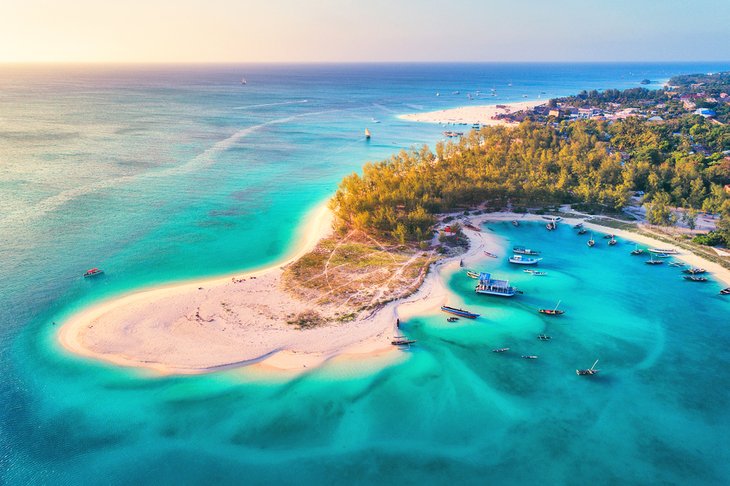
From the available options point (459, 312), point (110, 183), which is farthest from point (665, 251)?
point (110, 183)

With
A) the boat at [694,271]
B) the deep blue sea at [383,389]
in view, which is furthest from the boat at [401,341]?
the boat at [694,271]

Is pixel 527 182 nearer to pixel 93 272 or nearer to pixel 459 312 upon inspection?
pixel 459 312

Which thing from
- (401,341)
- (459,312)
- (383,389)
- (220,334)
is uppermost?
(459,312)

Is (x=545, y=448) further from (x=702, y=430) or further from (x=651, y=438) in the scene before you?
(x=702, y=430)

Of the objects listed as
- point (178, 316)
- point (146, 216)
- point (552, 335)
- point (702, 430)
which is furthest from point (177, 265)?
point (702, 430)

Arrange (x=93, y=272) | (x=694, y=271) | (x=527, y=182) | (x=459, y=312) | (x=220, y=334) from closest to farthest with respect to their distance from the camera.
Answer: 1. (x=220, y=334)
2. (x=459, y=312)
3. (x=93, y=272)
4. (x=694, y=271)
5. (x=527, y=182)

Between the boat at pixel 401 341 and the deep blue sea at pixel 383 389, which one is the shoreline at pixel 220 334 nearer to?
the boat at pixel 401 341
